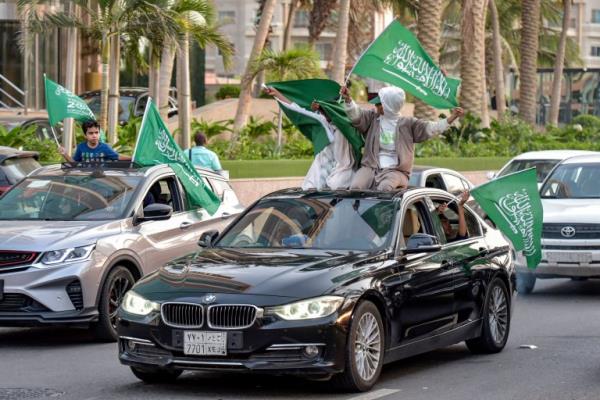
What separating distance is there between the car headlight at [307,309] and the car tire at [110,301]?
3546 millimetres

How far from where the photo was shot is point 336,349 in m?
9.06

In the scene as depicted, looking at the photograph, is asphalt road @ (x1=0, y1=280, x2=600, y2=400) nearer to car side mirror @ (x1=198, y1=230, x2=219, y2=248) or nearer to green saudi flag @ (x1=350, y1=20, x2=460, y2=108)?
car side mirror @ (x1=198, y1=230, x2=219, y2=248)

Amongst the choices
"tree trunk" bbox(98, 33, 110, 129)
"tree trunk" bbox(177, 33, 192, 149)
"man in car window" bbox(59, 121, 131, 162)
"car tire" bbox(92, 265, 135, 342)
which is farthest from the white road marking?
"tree trunk" bbox(177, 33, 192, 149)

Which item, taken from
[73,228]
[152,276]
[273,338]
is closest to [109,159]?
[73,228]

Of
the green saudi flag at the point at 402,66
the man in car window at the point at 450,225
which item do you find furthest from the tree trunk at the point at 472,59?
the man in car window at the point at 450,225

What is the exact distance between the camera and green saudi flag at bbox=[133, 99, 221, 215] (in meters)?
14.0

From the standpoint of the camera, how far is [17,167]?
1803 cm

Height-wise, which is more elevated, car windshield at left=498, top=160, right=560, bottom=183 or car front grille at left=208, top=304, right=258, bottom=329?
car windshield at left=498, top=160, right=560, bottom=183

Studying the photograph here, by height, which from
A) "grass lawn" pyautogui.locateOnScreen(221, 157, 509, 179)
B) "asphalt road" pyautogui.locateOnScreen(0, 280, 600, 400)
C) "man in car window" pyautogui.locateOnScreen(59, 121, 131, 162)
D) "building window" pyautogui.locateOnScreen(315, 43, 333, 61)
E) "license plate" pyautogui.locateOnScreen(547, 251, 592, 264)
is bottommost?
"asphalt road" pyautogui.locateOnScreen(0, 280, 600, 400)

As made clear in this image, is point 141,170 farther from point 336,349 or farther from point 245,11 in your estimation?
point 245,11

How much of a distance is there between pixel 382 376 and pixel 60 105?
9232 mm

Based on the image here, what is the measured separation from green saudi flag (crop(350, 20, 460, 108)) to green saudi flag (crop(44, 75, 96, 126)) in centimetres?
586

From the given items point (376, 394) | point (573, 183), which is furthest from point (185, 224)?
point (573, 183)

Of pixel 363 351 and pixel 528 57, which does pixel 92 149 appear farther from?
pixel 528 57
